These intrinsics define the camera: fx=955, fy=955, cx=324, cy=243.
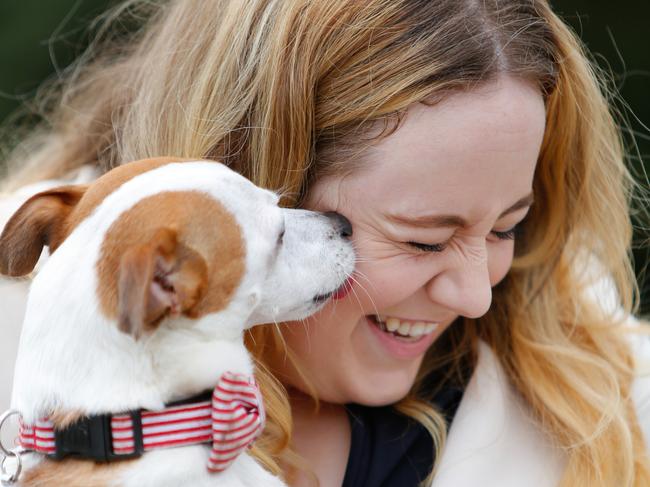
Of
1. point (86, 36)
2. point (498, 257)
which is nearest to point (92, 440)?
point (498, 257)

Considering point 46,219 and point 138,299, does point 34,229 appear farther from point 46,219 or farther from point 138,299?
point 138,299

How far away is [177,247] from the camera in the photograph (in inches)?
59.4

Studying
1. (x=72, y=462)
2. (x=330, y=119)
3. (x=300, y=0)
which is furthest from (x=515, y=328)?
(x=72, y=462)

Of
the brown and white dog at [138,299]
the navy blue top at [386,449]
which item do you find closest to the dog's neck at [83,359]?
the brown and white dog at [138,299]

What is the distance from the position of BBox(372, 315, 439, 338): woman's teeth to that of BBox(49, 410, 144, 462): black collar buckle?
69cm

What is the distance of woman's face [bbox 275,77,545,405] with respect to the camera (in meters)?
1.80

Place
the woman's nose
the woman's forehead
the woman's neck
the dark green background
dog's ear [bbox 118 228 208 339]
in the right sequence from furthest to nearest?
the dark green background
the woman's neck
the woman's nose
the woman's forehead
dog's ear [bbox 118 228 208 339]

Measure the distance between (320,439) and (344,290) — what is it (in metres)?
0.43

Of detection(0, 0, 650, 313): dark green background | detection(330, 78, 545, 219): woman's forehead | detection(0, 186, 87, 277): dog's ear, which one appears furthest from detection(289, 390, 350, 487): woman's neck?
detection(0, 0, 650, 313): dark green background

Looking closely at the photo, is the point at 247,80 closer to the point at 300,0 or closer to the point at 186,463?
the point at 300,0

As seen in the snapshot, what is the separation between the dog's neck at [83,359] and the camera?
57.7 inches

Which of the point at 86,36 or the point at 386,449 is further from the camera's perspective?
the point at 86,36

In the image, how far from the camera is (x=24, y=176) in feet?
8.13

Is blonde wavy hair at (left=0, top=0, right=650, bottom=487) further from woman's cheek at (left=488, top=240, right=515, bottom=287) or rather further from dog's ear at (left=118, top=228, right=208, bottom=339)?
dog's ear at (left=118, top=228, right=208, bottom=339)
